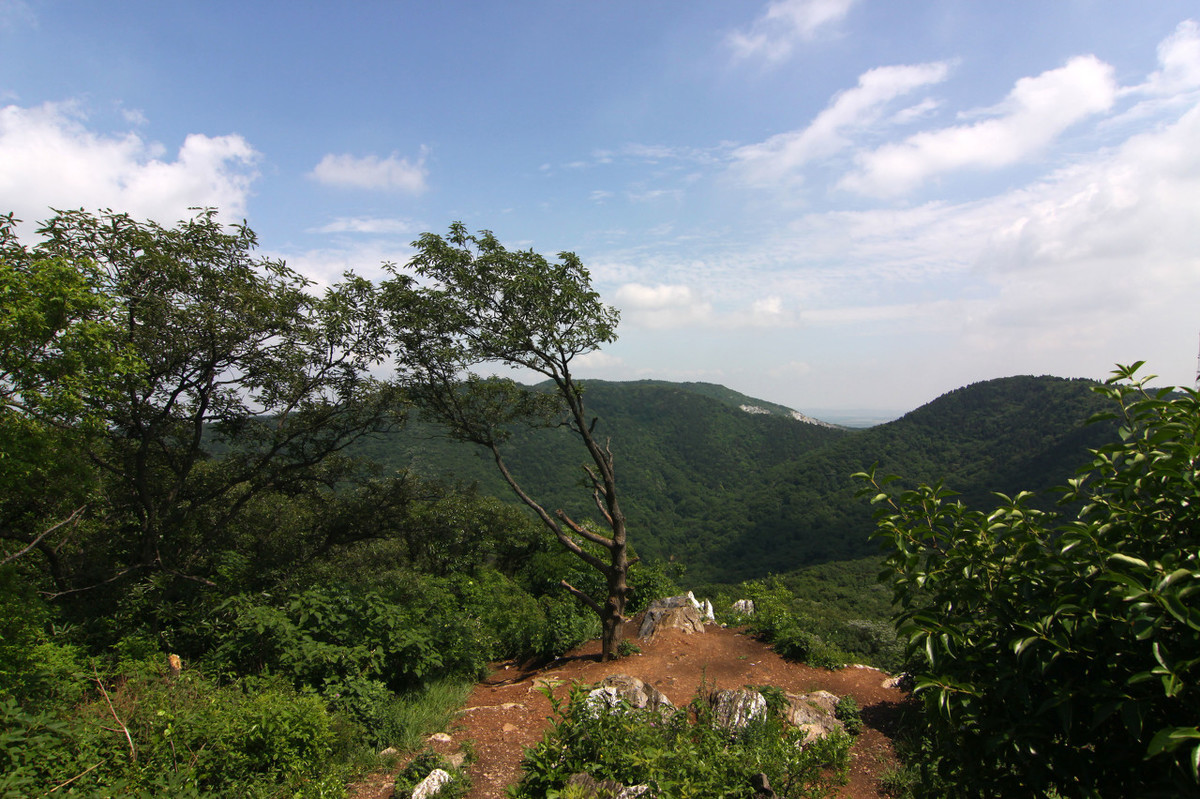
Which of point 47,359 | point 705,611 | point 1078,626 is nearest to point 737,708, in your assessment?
point 1078,626

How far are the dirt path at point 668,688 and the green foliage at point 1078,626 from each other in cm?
439

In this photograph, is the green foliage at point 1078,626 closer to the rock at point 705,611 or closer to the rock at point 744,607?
the rock at point 705,611

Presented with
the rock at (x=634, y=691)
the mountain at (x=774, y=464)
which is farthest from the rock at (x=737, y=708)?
the mountain at (x=774, y=464)

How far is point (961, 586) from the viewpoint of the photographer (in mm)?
2428

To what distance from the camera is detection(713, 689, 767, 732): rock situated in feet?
20.5

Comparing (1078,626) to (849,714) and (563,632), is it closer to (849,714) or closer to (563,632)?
(849,714)

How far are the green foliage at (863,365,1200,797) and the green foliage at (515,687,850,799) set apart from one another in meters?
2.62

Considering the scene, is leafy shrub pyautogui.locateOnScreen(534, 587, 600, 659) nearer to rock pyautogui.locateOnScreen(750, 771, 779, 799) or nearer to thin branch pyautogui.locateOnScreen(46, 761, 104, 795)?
rock pyautogui.locateOnScreen(750, 771, 779, 799)

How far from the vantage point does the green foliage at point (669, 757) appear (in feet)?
14.6

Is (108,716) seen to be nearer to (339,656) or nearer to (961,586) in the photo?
(339,656)

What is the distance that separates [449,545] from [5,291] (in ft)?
44.2

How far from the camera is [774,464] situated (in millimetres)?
92375

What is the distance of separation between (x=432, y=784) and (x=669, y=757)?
8.28ft

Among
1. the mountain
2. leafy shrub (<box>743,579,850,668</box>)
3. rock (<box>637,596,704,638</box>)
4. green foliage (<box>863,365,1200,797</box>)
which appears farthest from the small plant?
the mountain
